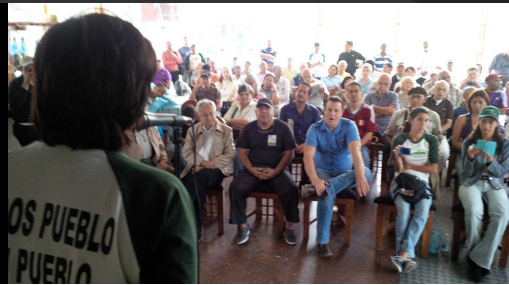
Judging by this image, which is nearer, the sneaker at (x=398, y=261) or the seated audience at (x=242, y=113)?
the sneaker at (x=398, y=261)

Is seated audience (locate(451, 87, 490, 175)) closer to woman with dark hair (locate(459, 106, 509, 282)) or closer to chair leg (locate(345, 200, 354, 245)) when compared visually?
woman with dark hair (locate(459, 106, 509, 282))

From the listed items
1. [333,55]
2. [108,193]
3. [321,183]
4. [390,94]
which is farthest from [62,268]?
[333,55]

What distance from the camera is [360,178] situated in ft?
9.91

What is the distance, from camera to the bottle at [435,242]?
291 centimetres

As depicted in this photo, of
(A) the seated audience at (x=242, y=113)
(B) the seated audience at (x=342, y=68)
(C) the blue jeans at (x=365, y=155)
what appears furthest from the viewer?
(B) the seated audience at (x=342, y=68)

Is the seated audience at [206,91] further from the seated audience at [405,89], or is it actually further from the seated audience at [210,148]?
the seated audience at [405,89]

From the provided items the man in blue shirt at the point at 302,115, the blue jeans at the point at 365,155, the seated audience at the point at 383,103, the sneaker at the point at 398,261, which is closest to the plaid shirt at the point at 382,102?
the seated audience at the point at 383,103

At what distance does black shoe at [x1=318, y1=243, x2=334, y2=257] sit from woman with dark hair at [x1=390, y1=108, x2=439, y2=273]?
1.47 feet

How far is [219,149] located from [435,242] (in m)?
1.86

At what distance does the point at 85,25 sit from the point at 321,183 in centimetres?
249

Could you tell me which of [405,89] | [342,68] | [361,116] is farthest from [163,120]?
[342,68]

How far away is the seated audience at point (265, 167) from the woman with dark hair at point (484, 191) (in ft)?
4.04

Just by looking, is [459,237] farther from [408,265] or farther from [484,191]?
[408,265]

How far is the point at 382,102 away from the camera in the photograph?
4.62 metres
